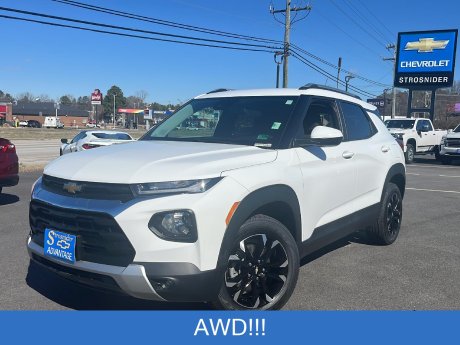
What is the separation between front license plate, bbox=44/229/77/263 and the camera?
3102 mm

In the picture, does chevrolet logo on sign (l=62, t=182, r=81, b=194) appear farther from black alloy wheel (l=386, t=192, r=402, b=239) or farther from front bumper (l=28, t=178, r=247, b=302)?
black alloy wheel (l=386, t=192, r=402, b=239)

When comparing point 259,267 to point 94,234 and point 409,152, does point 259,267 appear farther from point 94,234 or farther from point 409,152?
point 409,152

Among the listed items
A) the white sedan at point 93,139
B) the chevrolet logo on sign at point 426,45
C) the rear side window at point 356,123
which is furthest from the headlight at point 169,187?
the chevrolet logo on sign at point 426,45

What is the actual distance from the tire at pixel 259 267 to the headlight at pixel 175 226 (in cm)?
35

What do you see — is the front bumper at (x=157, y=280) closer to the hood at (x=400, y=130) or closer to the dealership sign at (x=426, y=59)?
the hood at (x=400, y=130)

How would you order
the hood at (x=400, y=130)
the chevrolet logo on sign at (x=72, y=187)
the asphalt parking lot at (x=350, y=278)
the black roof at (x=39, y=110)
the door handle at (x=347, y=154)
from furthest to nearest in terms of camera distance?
the black roof at (x=39, y=110) < the hood at (x=400, y=130) < the door handle at (x=347, y=154) < the asphalt parking lot at (x=350, y=278) < the chevrolet logo on sign at (x=72, y=187)

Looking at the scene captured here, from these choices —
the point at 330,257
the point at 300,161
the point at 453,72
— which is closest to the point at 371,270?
the point at 330,257

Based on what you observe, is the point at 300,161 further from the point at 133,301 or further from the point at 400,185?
the point at 400,185

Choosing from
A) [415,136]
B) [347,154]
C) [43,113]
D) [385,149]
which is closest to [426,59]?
[415,136]

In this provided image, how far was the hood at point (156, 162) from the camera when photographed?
307 centimetres

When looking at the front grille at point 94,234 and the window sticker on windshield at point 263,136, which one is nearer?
the front grille at point 94,234

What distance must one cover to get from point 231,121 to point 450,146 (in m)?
18.9

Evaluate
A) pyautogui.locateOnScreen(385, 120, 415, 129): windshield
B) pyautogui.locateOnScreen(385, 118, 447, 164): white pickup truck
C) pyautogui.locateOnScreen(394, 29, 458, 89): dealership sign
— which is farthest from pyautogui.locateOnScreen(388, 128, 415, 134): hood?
pyautogui.locateOnScreen(394, 29, 458, 89): dealership sign

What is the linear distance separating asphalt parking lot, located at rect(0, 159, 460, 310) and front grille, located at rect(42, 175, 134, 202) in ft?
3.27
